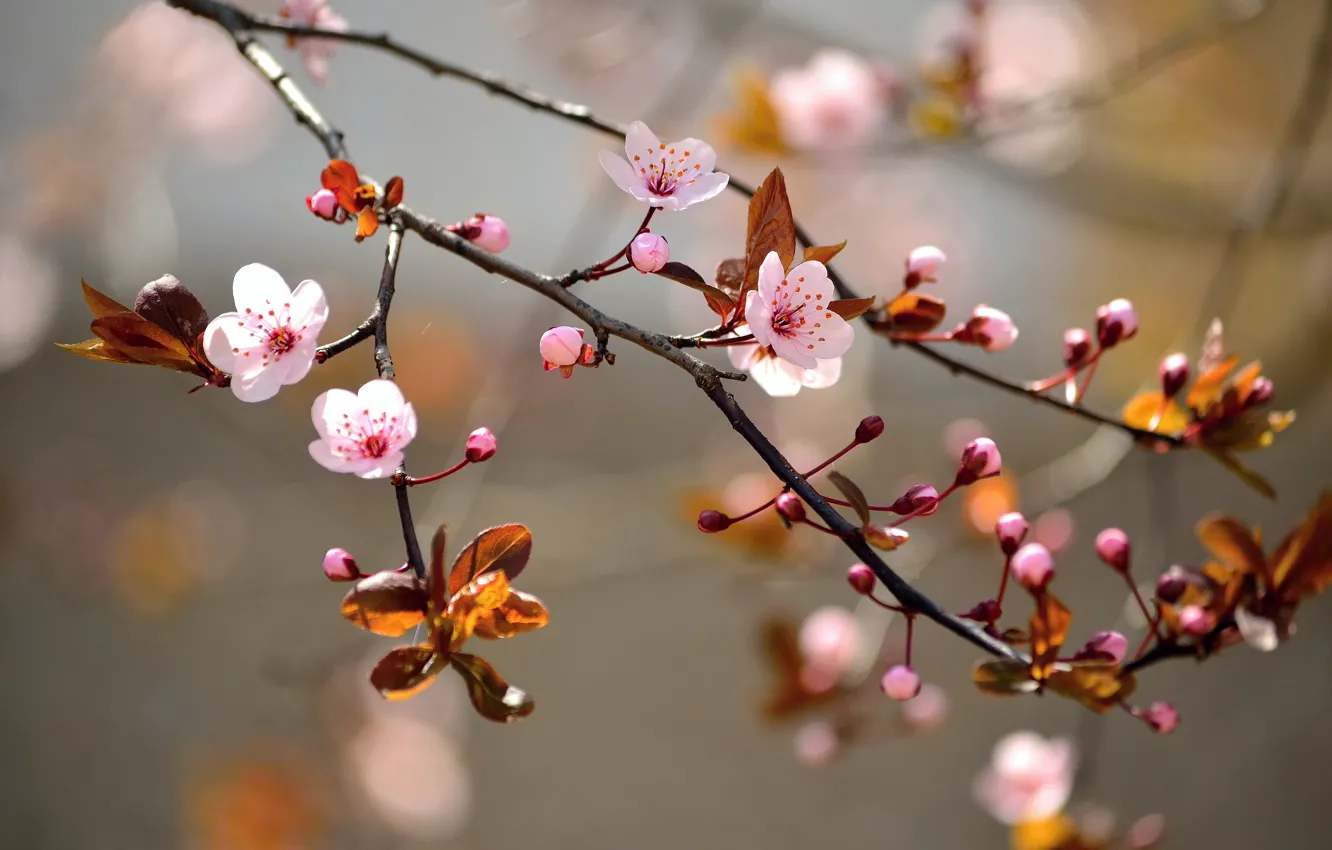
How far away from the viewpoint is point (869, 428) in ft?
0.95

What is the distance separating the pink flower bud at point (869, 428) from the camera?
0.29m

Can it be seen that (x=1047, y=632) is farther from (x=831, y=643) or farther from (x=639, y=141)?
(x=831, y=643)

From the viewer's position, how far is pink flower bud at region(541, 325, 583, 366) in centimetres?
28

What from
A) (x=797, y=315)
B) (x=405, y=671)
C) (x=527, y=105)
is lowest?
(x=405, y=671)

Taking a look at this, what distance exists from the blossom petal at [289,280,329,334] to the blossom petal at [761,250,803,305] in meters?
0.13

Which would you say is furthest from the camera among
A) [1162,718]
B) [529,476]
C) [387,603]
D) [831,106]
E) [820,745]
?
[529,476]

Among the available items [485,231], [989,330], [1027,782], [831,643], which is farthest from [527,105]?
[1027,782]

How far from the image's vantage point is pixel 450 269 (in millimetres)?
1431

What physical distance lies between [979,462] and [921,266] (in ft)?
0.32

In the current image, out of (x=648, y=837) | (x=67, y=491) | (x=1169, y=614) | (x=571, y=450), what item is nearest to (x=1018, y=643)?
(x=1169, y=614)

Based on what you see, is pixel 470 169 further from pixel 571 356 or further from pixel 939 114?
pixel 571 356

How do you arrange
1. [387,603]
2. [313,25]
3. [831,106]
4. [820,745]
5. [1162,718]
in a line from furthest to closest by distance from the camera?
[831,106], [820,745], [313,25], [1162,718], [387,603]

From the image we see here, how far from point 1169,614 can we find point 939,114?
35 centimetres

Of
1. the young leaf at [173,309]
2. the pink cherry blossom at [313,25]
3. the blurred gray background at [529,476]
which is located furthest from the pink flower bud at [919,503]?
the blurred gray background at [529,476]
